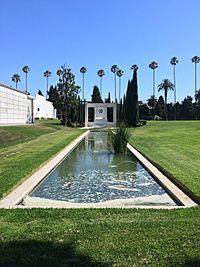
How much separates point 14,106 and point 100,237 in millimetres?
40775

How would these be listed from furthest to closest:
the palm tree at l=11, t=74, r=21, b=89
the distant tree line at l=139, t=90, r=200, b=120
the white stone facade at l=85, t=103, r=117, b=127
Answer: the palm tree at l=11, t=74, r=21, b=89 → the distant tree line at l=139, t=90, r=200, b=120 → the white stone facade at l=85, t=103, r=117, b=127

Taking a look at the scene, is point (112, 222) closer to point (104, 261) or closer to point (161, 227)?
point (161, 227)

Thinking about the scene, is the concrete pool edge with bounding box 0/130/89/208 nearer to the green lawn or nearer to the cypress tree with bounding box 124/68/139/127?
the green lawn

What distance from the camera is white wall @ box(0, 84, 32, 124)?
38.9 metres

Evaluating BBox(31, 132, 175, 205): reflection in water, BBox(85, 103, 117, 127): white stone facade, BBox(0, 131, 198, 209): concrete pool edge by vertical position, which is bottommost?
BBox(31, 132, 175, 205): reflection in water

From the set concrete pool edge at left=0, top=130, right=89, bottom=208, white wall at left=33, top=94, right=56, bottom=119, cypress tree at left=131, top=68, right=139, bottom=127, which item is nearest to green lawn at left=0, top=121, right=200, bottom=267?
concrete pool edge at left=0, top=130, right=89, bottom=208

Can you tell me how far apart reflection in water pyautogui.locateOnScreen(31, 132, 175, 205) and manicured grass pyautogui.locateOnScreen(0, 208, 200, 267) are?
1867 mm

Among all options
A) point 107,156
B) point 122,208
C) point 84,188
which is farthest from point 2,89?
point 122,208

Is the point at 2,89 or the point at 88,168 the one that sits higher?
the point at 2,89

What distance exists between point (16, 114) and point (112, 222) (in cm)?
4099

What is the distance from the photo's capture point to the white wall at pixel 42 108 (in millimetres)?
70675

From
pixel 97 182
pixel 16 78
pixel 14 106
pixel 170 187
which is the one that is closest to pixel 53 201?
pixel 97 182

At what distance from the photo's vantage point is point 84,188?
864 centimetres

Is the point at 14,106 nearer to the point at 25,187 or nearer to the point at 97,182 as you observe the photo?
the point at 97,182
